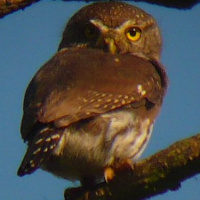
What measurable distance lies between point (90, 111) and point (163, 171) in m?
1.33

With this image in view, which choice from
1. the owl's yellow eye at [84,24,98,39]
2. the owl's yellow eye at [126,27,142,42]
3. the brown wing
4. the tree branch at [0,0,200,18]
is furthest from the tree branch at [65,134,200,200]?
the owl's yellow eye at [126,27,142,42]

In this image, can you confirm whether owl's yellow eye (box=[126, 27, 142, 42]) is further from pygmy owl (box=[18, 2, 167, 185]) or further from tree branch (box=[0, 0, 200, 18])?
tree branch (box=[0, 0, 200, 18])

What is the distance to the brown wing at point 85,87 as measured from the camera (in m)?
5.04

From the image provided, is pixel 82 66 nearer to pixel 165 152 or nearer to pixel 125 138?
pixel 125 138

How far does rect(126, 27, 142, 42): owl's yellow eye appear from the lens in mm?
7082

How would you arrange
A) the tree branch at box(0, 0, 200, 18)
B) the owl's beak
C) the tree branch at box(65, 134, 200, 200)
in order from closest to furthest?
the tree branch at box(65, 134, 200, 200) < the tree branch at box(0, 0, 200, 18) < the owl's beak

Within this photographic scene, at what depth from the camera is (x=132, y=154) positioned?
549 centimetres

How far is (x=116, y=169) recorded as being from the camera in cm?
519

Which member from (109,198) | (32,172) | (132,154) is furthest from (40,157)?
(132,154)

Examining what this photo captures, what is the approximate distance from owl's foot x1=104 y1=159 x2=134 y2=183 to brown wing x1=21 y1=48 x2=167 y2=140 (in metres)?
0.45

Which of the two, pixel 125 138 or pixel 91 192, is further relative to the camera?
pixel 125 138

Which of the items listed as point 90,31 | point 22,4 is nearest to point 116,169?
point 22,4

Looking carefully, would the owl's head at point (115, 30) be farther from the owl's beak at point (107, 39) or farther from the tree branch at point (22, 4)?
the tree branch at point (22, 4)

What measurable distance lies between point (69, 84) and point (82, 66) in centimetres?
43
